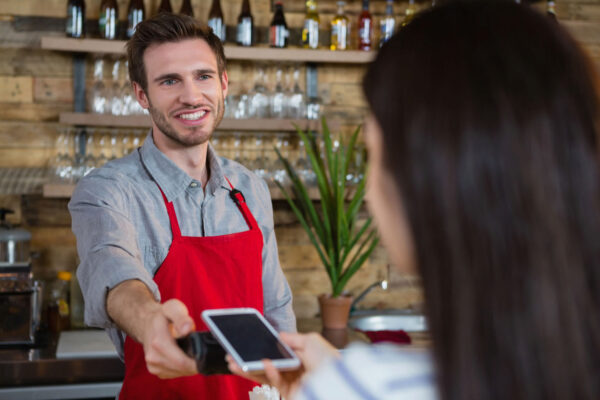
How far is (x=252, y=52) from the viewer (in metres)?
2.93

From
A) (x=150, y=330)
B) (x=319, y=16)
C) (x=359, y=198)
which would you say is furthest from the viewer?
(x=319, y=16)

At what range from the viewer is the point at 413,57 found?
0.61 metres

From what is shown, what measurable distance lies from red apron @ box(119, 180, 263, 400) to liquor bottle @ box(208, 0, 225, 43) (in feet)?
4.77

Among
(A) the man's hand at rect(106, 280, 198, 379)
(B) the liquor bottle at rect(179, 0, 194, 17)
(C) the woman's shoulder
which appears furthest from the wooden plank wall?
(C) the woman's shoulder

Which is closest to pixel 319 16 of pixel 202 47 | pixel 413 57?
pixel 202 47

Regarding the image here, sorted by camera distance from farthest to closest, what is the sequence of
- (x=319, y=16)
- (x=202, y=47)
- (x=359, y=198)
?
(x=319, y=16) < (x=359, y=198) < (x=202, y=47)

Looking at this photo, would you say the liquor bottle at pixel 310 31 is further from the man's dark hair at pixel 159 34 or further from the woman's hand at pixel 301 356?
the woman's hand at pixel 301 356

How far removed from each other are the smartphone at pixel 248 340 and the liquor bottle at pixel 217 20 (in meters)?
2.20

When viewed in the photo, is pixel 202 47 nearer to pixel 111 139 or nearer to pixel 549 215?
pixel 111 139

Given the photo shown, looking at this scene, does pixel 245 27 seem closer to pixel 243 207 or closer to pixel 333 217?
pixel 333 217

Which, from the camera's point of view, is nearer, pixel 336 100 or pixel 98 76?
pixel 98 76

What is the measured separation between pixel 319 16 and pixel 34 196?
1504mm

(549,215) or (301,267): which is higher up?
(549,215)

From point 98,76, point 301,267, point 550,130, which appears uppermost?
point 98,76
